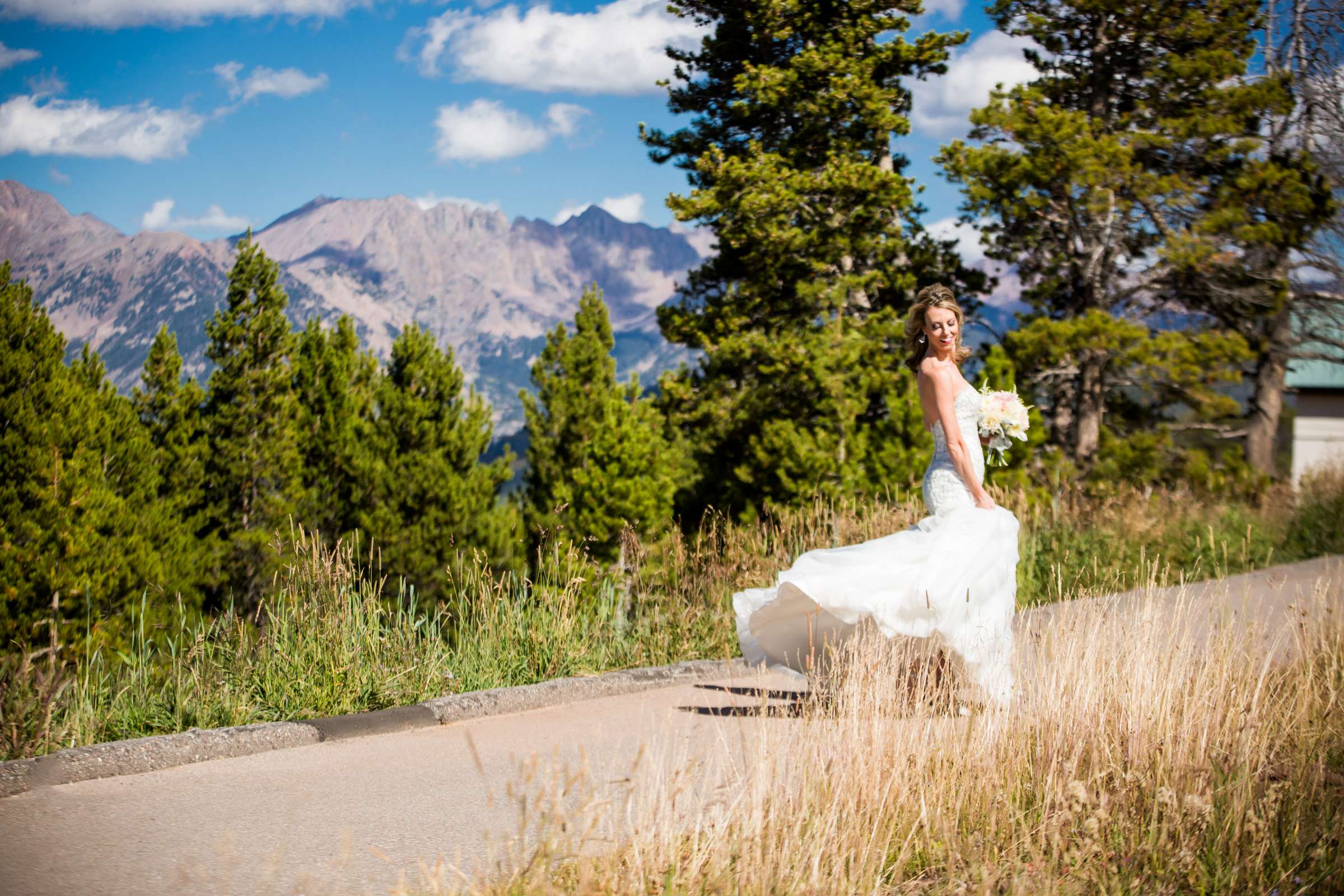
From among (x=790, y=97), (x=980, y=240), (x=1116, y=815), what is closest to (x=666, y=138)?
(x=790, y=97)

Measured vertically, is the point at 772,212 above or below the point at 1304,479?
above

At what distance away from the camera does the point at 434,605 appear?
37.3ft

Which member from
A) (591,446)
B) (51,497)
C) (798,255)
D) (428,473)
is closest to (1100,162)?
(798,255)

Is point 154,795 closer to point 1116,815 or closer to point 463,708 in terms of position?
point 463,708

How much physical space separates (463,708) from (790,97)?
15.5 m

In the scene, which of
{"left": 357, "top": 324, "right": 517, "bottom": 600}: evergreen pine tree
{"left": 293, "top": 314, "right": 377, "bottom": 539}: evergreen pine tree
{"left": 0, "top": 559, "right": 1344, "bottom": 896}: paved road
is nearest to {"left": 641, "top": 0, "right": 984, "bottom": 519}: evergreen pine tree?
{"left": 357, "top": 324, "right": 517, "bottom": 600}: evergreen pine tree

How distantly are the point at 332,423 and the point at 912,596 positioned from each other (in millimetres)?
8450

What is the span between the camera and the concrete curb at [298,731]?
493 cm

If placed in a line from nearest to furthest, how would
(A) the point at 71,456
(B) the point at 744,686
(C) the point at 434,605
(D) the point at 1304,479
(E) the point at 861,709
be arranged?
(E) the point at 861,709 < (B) the point at 744,686 < (A) the point at 71,456 < (C) the point at 434,605 < (D) the point at 1304,479

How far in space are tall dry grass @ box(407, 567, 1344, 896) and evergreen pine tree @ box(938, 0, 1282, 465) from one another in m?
14.8

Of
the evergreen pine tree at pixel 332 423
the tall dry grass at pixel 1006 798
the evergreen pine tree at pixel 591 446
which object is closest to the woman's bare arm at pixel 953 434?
the tall dry grass at pixel 1006 798

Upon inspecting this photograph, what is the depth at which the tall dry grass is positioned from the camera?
3.50m

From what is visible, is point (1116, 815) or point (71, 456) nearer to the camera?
point (1116, 815)

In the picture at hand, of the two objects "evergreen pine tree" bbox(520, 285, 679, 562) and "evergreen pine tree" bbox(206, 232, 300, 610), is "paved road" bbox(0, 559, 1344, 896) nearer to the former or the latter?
"evergreen pine tree" bbox(520, 285, 679, 562)
